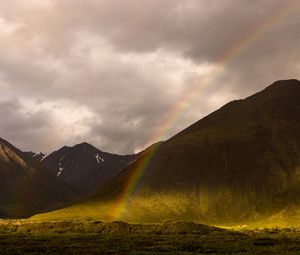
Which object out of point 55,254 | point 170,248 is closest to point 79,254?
point 55,254

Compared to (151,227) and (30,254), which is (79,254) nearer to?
(30,254)

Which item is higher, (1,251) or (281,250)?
(1,251)

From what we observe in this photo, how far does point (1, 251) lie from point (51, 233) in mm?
40760

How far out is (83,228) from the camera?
11119 centimetres

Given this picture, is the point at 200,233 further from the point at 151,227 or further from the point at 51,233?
the point at 51,233

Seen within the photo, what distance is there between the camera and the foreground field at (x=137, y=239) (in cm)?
6625

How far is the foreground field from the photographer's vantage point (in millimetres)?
66250

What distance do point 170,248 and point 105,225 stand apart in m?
47.9

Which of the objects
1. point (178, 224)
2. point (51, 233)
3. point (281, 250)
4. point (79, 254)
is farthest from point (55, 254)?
point (178, 224)

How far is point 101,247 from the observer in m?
68.3

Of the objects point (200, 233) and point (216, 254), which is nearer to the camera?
point (216, 254)

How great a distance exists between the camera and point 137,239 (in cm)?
8469

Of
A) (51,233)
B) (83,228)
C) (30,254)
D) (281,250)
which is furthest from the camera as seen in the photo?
(83,228)

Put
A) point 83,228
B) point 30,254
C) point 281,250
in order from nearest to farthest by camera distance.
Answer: point 30,254
point 281,250
point 83,228
